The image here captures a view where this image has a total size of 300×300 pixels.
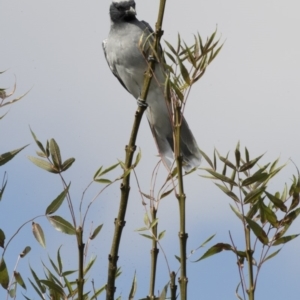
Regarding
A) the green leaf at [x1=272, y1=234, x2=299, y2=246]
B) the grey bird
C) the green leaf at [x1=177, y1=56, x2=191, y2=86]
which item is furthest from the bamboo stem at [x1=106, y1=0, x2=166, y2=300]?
the grey bird

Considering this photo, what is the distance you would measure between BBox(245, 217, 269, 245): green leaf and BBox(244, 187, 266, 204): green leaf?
Result: 0.09 m

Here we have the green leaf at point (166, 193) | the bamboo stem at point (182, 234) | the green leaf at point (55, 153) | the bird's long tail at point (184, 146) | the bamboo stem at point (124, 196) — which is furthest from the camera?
the bird's long tail at point (184, 146)

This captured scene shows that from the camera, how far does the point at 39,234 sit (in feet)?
5.82

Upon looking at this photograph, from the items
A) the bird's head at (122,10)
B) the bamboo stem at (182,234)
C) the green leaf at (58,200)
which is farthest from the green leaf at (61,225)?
the bird's head at (122,10)

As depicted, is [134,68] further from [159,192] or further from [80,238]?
[80,238]

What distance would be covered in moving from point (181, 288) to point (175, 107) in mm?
532

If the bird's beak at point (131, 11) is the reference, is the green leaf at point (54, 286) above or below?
below

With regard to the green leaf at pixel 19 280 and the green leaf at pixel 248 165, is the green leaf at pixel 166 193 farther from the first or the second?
the green leaf at pixel 19 280

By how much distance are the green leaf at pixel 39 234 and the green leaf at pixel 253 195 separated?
1.91 ft

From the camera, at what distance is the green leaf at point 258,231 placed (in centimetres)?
161

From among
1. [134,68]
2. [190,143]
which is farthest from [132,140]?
[134,68]

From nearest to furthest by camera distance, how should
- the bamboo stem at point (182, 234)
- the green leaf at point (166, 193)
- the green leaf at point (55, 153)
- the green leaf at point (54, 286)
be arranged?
the bamboo stem at point (182, 234) < the green leaf at point (54, 286) < the green leaf at point (55, 153) < the green leaf at point (166, 193)

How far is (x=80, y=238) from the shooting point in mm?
1589

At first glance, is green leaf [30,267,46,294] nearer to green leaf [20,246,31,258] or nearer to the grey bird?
green leaf [20,246,31,258]
